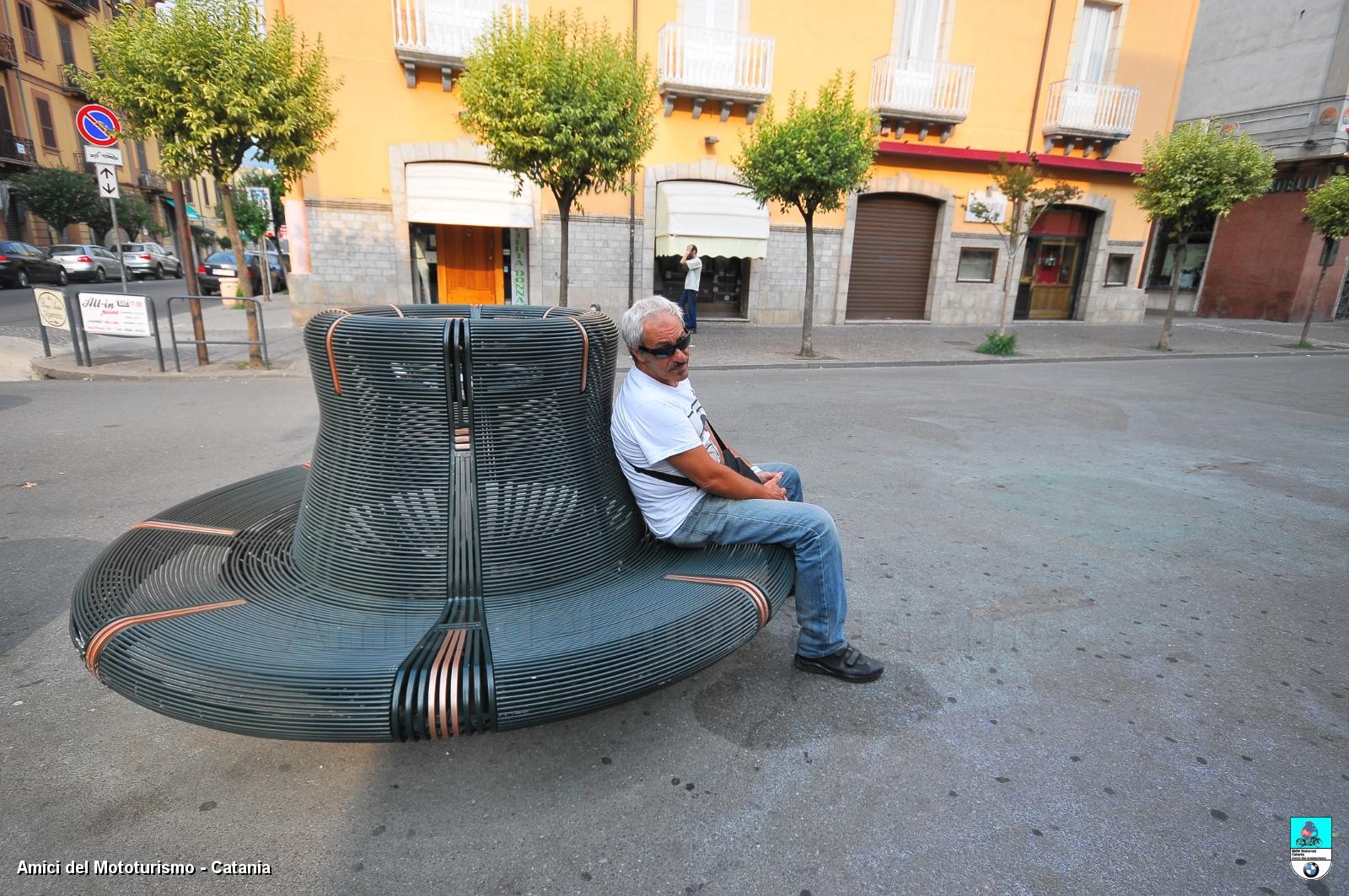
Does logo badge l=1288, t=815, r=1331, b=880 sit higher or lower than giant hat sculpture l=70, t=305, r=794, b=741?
lower

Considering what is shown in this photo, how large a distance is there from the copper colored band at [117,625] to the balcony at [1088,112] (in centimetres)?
2272

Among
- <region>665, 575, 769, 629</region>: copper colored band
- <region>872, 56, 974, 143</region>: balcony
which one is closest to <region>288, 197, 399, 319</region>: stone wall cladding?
<region>872, 56, 974, 143</region>: balcony

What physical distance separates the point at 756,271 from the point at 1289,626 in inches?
609

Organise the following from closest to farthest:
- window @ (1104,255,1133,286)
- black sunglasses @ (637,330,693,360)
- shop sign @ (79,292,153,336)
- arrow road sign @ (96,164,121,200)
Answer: black sunglasses @ (637,330,693,360) → arrow road sign @ (96,164,121,200) → shop sign @ (79,292,153,336) → window @ (1104,255,1133,286)

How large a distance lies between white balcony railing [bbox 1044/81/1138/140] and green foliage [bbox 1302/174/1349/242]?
5102 mm

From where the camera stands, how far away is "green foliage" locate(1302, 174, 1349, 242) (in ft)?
52.0

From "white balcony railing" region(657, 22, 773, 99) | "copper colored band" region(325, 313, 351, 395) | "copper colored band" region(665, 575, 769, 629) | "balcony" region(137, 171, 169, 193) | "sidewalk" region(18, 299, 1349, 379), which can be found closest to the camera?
"copper colored band" region(325, 313, 351, 395)

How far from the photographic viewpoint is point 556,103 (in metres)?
10.7

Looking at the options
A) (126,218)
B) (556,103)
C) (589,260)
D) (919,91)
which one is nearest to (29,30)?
(126,218)

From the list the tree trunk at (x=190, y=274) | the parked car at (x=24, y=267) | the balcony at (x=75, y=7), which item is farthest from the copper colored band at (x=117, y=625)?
the balcony at (x=75, y=7)

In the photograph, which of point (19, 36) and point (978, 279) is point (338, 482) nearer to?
point (978, 279)

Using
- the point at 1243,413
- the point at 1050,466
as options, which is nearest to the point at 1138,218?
the point at 1243,413

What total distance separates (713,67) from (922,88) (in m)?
5.63

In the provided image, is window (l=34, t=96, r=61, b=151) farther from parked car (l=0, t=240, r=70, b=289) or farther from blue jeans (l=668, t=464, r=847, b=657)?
blue jeans (l=668, t=464, r=847, b=657)
